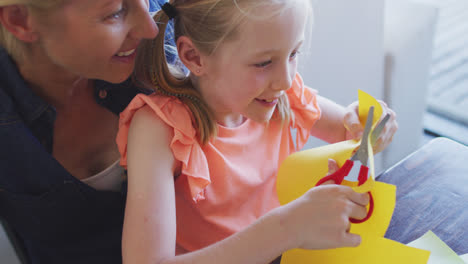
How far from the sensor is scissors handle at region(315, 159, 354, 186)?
2.27 feet

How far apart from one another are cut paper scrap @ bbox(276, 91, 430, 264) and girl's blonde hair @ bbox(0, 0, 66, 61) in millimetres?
464

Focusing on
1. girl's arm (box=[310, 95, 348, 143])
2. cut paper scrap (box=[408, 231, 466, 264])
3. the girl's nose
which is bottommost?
cut paper scrap (box=[408, 231, 466, 264])

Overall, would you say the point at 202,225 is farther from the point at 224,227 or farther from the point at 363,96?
the point at 363,96

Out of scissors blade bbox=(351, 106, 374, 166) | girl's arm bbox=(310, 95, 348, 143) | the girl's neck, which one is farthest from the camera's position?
girl's arm bbox=(310, 95, 348, 143)

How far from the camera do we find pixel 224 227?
891mm

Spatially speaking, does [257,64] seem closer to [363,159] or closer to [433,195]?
[363,159]

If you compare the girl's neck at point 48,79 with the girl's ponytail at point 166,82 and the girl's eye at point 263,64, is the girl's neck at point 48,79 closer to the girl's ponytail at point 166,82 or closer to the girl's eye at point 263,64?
the girl's ponytail at point 166,82

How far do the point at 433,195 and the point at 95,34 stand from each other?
66 cm

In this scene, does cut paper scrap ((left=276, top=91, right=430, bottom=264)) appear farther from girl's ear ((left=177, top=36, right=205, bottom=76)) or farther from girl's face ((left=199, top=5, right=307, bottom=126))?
girl's ear ((left=177, top=36, right=205, bottom=76))

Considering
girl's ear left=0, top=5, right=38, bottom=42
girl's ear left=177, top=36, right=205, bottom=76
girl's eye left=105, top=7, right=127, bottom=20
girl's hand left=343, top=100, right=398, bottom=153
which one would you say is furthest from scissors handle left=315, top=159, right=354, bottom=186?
girl's ear left=0, top=5, right=38, bottom=42

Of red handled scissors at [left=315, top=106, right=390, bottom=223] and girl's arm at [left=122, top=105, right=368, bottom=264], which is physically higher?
red handled scissors at [left=315, top=106, right=390, bottom=223]

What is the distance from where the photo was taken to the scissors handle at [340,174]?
0.69 metres

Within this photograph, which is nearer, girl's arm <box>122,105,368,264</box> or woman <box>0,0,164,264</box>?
girl's arm <box>122,105,368,264</box>

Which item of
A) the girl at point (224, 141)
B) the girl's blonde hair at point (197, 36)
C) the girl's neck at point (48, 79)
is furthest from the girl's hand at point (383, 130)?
the girl's neck at point (48, 79)
